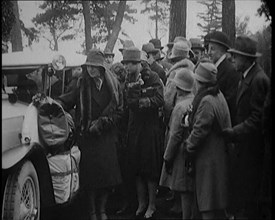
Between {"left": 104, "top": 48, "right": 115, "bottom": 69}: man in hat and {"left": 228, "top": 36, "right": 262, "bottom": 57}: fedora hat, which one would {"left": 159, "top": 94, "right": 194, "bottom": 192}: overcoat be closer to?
{"left": 228, "top": 36, "right": 262, "bottom": 57}: fedora hat

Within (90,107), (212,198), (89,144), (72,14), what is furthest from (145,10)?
(212,198)

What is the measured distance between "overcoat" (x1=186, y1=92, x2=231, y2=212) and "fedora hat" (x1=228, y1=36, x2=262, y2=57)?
12.7 inches

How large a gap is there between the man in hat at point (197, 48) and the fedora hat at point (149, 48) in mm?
294

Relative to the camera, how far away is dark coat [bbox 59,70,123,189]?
401 centimetres

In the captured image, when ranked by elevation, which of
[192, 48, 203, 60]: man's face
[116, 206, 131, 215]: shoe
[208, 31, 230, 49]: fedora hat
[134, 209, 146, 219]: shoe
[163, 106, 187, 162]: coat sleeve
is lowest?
[134, 209, 146, 219]: shoe

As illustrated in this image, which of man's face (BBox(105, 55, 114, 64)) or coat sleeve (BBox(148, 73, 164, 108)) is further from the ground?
man's face (BBox(105, 55, 114, 64))

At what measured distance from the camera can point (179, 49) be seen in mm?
3965

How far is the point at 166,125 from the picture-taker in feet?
12.8

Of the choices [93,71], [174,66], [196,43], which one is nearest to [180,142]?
[174,66]

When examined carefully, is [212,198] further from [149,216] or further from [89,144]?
[89,144]

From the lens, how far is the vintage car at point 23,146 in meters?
3.76

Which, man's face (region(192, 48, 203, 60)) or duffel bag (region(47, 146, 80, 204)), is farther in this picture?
duffel bag (region(47, 146, 80, 204))

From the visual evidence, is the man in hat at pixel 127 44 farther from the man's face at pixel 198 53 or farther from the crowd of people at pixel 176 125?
the man's face at pixel 198 53

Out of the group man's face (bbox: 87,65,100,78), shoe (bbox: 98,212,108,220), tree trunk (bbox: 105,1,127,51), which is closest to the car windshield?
man's face (bbox: 87,65,100,78)
